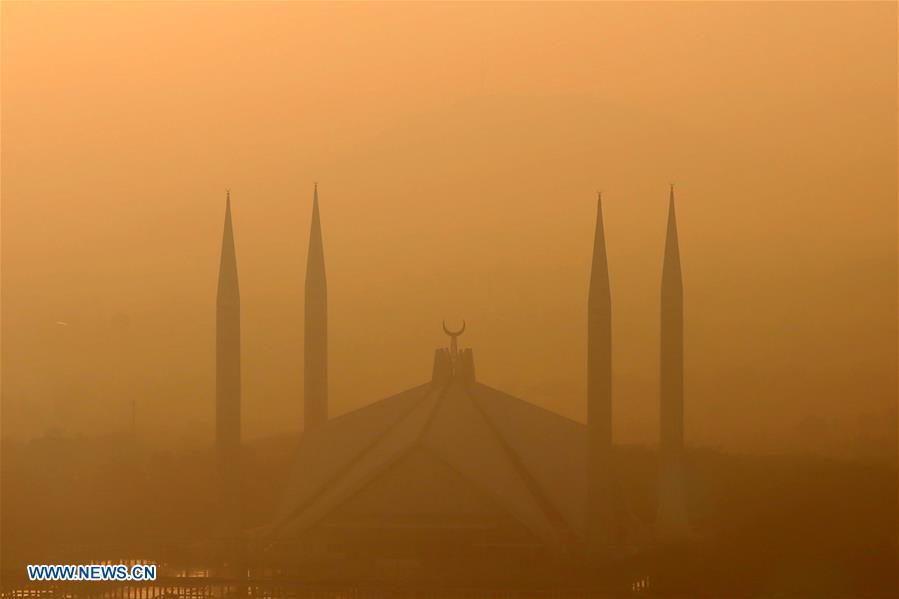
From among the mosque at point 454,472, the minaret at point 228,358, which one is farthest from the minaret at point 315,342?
the minaret at point 228,358

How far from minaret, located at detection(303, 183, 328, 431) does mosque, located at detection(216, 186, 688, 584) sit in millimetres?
14

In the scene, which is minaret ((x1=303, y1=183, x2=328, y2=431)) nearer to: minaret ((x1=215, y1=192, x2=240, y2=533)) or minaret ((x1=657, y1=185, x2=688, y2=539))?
minaret ((x1=215, y1=192, x2=240, y2=533))

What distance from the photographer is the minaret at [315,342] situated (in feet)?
114

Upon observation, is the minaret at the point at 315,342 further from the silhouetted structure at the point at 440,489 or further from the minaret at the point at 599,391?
the minaret at the point at 599,391

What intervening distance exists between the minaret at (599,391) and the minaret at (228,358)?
195 inches

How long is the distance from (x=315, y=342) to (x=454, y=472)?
3.49 metres

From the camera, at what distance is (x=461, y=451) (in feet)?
109

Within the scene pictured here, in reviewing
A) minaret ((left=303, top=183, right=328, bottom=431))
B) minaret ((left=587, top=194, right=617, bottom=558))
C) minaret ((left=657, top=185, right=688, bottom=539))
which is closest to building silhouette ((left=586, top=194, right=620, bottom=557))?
minaret ((left=587, top=194, right=617, bottom=558))

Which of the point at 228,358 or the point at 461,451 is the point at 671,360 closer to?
the point at 461,451

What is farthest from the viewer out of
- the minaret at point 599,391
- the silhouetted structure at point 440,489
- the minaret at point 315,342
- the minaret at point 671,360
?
the minaret at point 315,342

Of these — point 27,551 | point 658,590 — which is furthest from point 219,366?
point 658,590

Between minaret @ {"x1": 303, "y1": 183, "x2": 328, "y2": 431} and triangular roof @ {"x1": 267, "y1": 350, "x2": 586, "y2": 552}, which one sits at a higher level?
minaret @ {"x1": 303, "y1": 183, "x2": 328, "y2": 431}

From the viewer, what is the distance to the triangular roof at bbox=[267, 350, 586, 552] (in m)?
32.1

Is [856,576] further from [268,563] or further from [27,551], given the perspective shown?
[27,551]
